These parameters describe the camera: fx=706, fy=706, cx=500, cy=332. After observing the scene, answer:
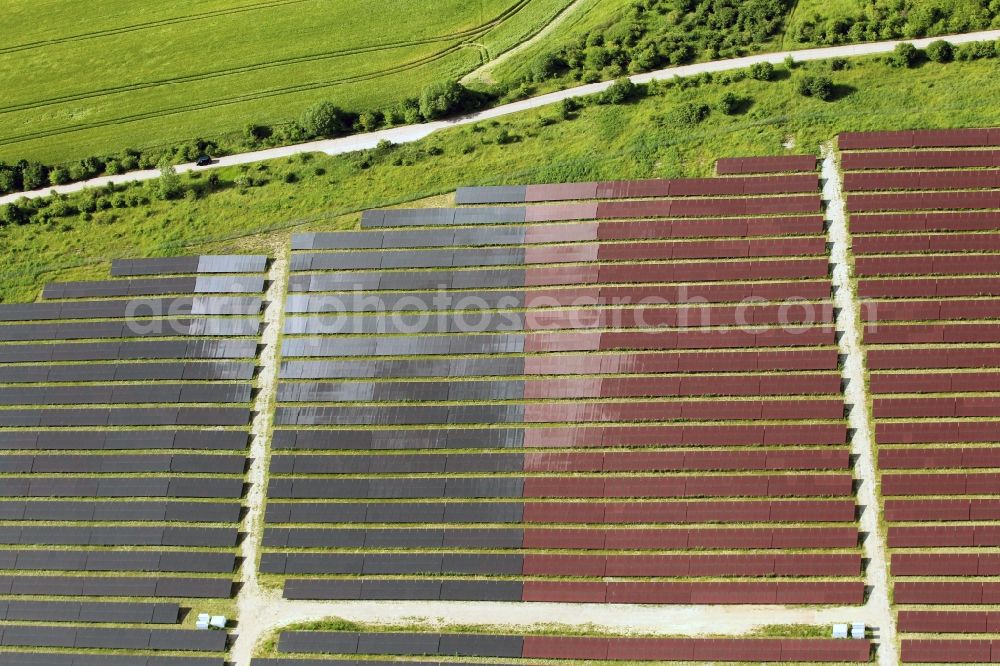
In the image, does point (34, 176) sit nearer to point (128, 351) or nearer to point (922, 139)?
point (128, 351)

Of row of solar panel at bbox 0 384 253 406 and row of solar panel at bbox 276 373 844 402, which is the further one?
row of solar panel at bbox 0 384 253 406

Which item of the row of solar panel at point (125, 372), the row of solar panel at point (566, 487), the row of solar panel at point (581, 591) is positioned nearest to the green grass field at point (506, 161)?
the row of solar panel at point (125, 372)

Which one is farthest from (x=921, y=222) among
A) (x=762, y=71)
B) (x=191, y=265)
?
(x=191, y=265)

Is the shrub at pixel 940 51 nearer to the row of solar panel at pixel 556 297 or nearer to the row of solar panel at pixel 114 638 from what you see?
the row of solar panel at pixel 556 297

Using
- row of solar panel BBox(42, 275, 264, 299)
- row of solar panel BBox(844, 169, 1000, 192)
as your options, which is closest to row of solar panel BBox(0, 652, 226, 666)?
row of solar panel BBox(42, 275, 264, 299)

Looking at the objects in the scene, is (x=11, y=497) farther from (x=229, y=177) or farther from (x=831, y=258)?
(x=831, y=258)

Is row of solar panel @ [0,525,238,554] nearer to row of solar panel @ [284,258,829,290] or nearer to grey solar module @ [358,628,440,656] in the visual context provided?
grey solar module @ [358,628,440,656]
